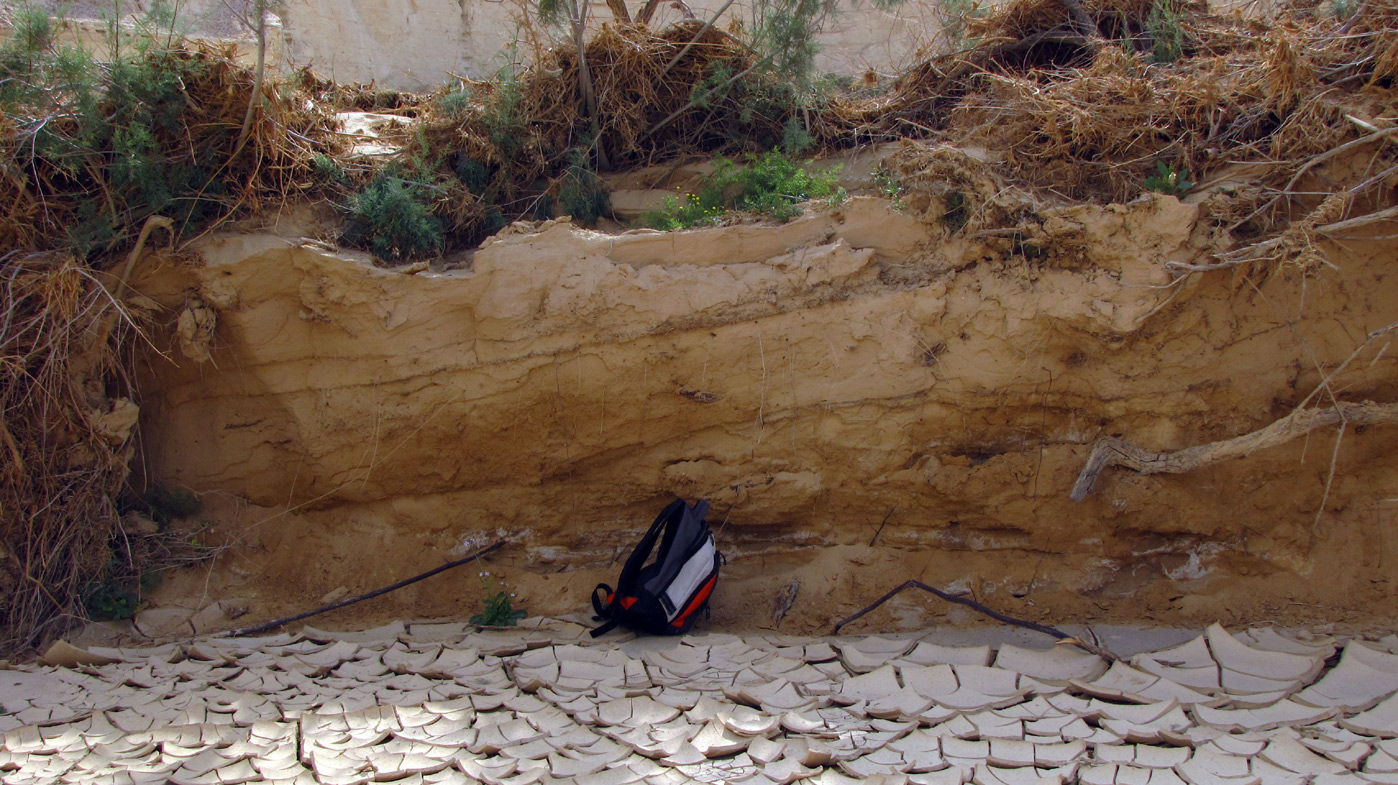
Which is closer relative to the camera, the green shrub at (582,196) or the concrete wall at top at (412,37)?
the green shrub at (582,196)

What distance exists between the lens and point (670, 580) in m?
3.16

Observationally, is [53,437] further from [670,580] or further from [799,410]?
[799,410]

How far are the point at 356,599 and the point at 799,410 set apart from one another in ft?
6.34

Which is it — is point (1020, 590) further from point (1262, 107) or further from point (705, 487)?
point (1262, 107)

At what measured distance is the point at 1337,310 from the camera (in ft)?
10.0

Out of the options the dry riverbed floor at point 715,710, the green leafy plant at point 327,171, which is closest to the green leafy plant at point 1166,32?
the dry riverbed floor at point 715,710

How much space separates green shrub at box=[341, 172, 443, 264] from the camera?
11.8 feet

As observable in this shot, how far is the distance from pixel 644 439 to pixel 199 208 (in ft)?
6.67

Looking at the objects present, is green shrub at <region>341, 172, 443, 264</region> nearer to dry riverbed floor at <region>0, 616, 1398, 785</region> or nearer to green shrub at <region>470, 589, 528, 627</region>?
green shrub at <region>470, 589, 528, 627</region>

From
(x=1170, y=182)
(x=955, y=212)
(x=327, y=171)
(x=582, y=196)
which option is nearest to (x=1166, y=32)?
(x=1170, y=182)

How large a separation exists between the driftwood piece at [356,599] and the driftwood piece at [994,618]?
1.51m

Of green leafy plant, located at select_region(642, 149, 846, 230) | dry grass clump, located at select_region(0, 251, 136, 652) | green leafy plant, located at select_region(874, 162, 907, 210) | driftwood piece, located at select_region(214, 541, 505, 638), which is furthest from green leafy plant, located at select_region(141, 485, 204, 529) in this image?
green leafy plant, located at select_region(874, 162, 907, 210)

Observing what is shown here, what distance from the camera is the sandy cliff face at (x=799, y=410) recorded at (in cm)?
312

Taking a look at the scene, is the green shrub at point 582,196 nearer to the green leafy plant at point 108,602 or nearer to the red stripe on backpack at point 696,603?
the red stripe on backpack at point 696,603
